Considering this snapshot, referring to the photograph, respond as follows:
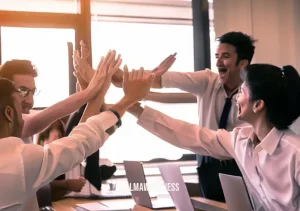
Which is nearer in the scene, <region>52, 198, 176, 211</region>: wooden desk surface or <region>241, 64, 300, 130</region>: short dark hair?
<region>241, 64, 300, 130</region>: short dark hair

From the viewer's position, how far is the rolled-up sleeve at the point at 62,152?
1.12m

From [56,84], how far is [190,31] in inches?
51.3

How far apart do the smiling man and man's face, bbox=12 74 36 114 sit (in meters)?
0.74

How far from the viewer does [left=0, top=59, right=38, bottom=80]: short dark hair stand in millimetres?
1518

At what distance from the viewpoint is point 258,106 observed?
5.31ft

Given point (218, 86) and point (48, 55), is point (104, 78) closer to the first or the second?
point (218, 86)

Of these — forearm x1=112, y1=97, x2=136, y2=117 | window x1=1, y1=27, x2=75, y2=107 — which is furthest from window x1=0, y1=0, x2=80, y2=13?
forearm x1=112, y1=97, x2=136, y2=117

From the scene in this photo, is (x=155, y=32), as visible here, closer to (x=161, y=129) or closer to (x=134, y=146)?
(x=134, y=146)

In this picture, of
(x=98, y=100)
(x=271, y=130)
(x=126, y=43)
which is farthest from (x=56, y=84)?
(x=271, y=130)

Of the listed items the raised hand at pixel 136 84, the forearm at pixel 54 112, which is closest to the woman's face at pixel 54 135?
the forearm at pixel 54 112

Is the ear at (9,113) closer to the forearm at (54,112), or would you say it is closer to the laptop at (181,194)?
the forearm at (54,112)

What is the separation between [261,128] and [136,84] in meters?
0.49

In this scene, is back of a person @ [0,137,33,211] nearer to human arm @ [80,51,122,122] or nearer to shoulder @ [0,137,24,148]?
shoulder @ [0,137,24,148]

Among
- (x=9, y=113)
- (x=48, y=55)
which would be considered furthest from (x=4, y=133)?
(x=48, y=55)
